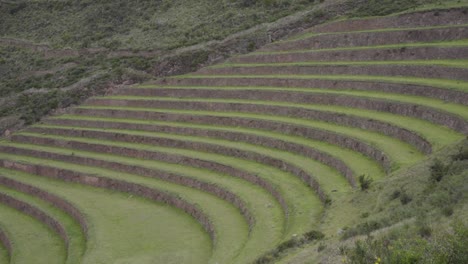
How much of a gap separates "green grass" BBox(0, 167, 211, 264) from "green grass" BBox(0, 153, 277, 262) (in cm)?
62

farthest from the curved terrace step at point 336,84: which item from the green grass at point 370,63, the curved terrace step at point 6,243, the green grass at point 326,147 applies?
the curved terrace step at point 6,243

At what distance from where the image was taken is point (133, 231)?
17.7 m

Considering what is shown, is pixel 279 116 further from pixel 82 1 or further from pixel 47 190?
pixel 82 1

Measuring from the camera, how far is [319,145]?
61.3 feet

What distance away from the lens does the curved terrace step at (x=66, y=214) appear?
17.2m

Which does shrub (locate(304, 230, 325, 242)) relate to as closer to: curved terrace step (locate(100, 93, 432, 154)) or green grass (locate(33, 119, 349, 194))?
green grass (locate(33, 119, 349, 194))

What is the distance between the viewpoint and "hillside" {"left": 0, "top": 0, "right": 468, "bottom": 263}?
11859mm

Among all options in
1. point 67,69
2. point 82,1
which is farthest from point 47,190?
point 82,1

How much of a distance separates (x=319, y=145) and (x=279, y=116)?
4221 millimetres

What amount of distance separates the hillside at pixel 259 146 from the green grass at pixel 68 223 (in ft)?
0.26

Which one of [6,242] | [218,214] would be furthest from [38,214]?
[218,214]

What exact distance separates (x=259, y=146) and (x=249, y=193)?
378 centimetres

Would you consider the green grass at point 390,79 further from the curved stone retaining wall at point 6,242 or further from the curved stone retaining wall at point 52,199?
the curved stone retaining wall at point 6,242

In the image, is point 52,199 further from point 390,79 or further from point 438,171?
point 438,171
